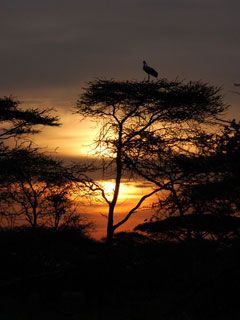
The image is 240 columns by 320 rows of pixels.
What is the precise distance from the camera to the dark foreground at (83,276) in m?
18.1

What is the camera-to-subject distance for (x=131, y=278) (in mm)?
21297

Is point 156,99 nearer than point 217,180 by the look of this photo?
No

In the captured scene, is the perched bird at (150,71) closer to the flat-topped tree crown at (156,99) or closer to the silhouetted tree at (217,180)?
the flat-topped tree crown at (156,99)

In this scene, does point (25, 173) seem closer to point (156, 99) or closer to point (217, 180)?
point (156, 99)

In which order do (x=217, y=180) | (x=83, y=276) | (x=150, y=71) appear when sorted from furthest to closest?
1. (x=150, y=71)
2. (x=83, y=276)
3. (x=217, y=180)

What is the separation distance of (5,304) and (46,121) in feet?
31.8

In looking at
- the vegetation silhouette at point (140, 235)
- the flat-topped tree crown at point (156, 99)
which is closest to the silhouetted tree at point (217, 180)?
the vegetation silhouette at point (140, 235)

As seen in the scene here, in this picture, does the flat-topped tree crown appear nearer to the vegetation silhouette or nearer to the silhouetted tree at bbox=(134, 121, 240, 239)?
the vegetation silhouette

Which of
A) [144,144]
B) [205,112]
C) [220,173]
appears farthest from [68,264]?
[220,173]

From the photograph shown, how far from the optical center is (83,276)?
67.2 feet

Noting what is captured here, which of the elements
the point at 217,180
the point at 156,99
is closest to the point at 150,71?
the point at 156,99

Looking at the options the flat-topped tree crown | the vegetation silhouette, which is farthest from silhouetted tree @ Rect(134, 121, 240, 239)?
the flat-topped tree crown

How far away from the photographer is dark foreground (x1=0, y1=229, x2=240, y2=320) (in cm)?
1809

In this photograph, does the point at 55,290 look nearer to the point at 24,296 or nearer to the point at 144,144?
the point at 24,296
